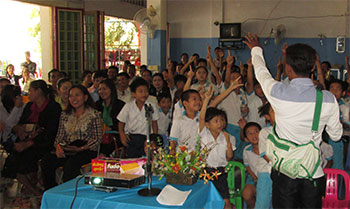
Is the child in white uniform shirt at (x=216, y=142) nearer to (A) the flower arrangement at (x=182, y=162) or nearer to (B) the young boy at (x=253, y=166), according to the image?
(B) the young boy at (x=253, y=166)

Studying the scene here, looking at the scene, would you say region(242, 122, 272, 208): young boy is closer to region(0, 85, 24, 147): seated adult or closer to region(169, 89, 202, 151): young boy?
region(169, 89, 202, 151): young boy

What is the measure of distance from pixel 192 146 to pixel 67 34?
19.5ft

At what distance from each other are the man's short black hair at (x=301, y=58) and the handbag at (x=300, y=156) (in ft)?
0.50

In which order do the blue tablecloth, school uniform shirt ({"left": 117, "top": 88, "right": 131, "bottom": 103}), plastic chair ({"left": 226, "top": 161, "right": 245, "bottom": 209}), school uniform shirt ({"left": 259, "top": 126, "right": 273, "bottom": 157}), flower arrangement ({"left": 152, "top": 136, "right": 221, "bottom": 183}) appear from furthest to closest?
school uniform shirt ({"left": 117, "top": 88, "right": 131, "bottom": 103}), plastic chair ({"left": 226, "top": 161, "right": 245, "bottom": 209}), school uniform shirt ({"left": 259, "top": 126, "right": 273, "bottom": 157}), flower arrangement ({"left": 152, "top": 136, "right": 221, "bottom": 183}), the blue tablecloth

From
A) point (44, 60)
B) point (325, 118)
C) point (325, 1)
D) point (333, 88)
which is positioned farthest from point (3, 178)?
point (325, 1)

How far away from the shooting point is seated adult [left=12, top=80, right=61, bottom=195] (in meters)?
3.95

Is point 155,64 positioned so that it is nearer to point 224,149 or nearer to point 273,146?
point 224,149

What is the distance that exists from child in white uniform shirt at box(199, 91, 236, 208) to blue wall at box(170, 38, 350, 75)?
7970mm

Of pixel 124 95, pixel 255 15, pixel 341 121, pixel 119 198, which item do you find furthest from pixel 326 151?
pixel 255 15

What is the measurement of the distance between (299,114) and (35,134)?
2836 millimetres

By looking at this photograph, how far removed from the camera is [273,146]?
2379 millimetres

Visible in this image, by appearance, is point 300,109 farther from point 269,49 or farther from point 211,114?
point 269,49

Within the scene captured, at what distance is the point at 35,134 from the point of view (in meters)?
4.00

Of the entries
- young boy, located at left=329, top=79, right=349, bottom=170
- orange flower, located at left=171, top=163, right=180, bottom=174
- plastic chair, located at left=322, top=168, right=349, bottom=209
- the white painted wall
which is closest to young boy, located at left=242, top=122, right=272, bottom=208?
plastic chair, located at left=322, top=168, right=349, bottom=209
